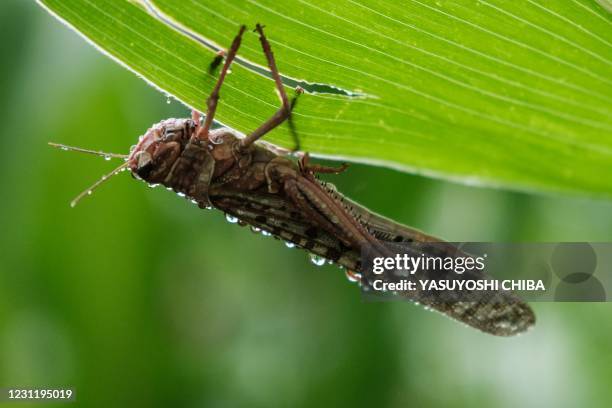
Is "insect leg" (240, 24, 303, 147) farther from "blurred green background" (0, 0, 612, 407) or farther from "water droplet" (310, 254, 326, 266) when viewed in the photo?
"blurred green background" (0, 0, 612, 407)

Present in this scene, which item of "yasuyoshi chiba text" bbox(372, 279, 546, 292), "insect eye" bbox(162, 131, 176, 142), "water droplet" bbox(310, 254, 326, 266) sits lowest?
"yasuyoshi chiba text" bbox(372, 279, 546, 292)

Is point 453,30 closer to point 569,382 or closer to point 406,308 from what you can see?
point 406,308

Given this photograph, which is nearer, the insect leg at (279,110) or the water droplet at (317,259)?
the insect leg at (279,110)

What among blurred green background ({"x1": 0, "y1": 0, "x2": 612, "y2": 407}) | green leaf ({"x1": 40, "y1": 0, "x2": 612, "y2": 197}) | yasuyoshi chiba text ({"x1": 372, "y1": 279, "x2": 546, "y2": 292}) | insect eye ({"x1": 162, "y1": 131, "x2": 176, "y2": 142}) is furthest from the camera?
blurred green background ({"x1": 0, "y1": 0, "x2": 612, "y2": 407})

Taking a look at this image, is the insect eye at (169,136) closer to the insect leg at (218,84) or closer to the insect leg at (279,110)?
the insect leg at (218,84)

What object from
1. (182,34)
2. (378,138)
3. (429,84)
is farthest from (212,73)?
(429,84)

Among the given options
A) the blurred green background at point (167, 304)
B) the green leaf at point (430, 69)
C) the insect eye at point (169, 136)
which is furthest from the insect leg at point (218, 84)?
the blurred green background at point (167, 304)

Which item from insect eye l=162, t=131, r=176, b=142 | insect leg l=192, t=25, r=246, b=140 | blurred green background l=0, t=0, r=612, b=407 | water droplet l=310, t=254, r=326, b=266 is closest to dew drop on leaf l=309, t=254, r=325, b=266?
water droplet l=310, t=254, r=326, b=266
